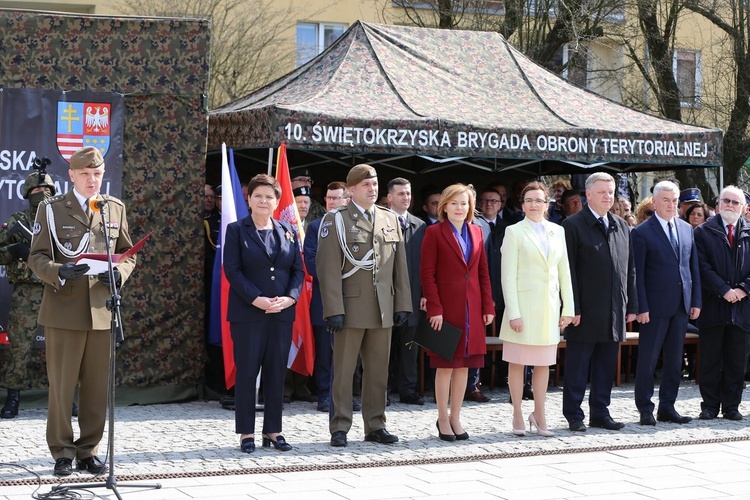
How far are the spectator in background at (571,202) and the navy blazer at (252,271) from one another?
4875 mm

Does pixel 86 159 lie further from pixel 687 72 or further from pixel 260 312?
pixel 687 72

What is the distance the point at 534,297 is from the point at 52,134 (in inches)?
171

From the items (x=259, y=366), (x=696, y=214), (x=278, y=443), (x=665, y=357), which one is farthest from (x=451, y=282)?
(x=696, y=214)

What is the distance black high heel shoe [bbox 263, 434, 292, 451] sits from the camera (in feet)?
24.7

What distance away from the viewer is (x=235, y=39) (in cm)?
2039

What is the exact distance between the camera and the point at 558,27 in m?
18.5

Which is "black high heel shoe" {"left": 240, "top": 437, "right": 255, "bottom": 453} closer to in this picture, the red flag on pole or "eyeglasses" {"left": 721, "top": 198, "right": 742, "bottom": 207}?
the red flag on pole

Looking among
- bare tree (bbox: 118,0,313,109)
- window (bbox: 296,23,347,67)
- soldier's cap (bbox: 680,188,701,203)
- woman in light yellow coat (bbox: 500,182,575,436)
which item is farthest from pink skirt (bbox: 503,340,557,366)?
window (bbox: 296,23,347,67)

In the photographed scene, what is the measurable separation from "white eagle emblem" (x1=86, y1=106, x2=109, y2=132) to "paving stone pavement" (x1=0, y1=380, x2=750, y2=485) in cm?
242

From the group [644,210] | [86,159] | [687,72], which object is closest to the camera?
[86,159]

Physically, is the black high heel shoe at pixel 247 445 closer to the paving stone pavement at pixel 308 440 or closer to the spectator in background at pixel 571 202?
the paving stone pavement at pixel 308 440

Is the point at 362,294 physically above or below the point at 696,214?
below

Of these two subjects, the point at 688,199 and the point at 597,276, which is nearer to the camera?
the point at 597,276

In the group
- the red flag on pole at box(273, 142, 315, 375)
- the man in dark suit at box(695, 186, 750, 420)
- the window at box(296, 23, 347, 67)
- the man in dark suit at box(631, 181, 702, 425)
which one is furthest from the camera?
the window at box(296, 23, 347, 67)
